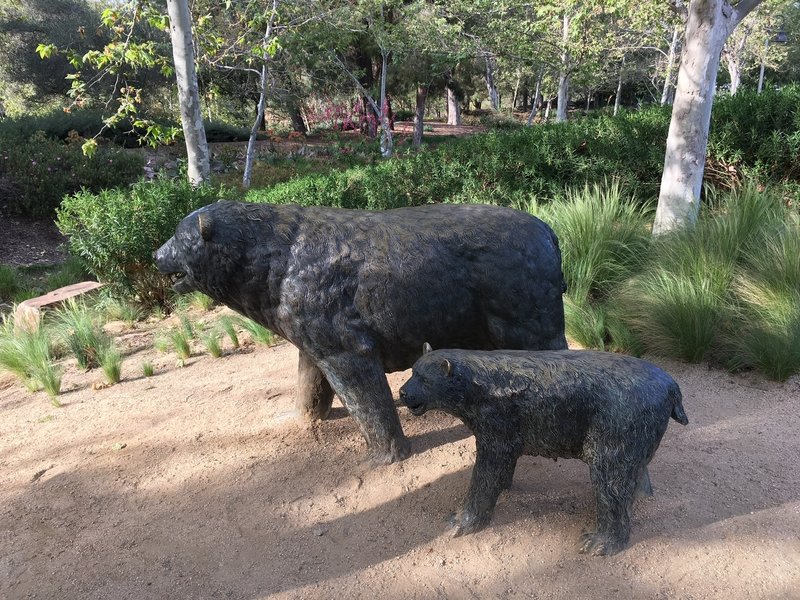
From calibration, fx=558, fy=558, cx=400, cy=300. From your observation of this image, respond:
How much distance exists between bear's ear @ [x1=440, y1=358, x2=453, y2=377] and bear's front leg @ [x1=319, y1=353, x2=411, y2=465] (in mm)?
726

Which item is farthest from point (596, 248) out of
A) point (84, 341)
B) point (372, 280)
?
point (84, 341)

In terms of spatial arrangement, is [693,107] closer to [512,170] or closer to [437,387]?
[512,170]

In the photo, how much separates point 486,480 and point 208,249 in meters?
1.71

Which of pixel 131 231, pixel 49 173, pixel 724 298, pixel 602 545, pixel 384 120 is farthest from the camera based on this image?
pixel 384 120

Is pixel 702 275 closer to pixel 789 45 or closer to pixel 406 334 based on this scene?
pixel 406 334

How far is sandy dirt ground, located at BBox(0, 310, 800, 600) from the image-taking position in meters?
2.42

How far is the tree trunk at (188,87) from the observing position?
6945mm

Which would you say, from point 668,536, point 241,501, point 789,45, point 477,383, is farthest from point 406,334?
point 789,45

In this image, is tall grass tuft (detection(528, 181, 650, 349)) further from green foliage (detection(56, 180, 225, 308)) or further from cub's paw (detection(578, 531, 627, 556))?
green foliage (detection(56, 180, 225, 308))

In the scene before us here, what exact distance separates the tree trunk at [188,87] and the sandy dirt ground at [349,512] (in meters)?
4.64

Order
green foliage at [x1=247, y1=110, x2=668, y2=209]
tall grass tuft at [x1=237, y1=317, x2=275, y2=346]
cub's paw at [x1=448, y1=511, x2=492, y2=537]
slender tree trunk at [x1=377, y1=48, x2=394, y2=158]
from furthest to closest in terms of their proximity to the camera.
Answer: slender tree trunk at [x1=377, y1=48, x2=394, y2=158]
green foliage at [x1=247, y1=110, x2=668, y2=209]
tall grass tuft at [x1=237, y1=317, x2=275, y2=346]
cub's paw at [x1=448, y1=511, x2=492, y2=537]

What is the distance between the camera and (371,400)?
294 centimetres

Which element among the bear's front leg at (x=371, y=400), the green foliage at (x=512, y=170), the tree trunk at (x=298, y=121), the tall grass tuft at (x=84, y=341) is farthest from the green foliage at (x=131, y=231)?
the tree trunk at (x=298, y=121)

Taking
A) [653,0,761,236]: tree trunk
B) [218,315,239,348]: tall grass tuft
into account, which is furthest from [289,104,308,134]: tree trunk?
[653,0,761,236]: tree trunk
